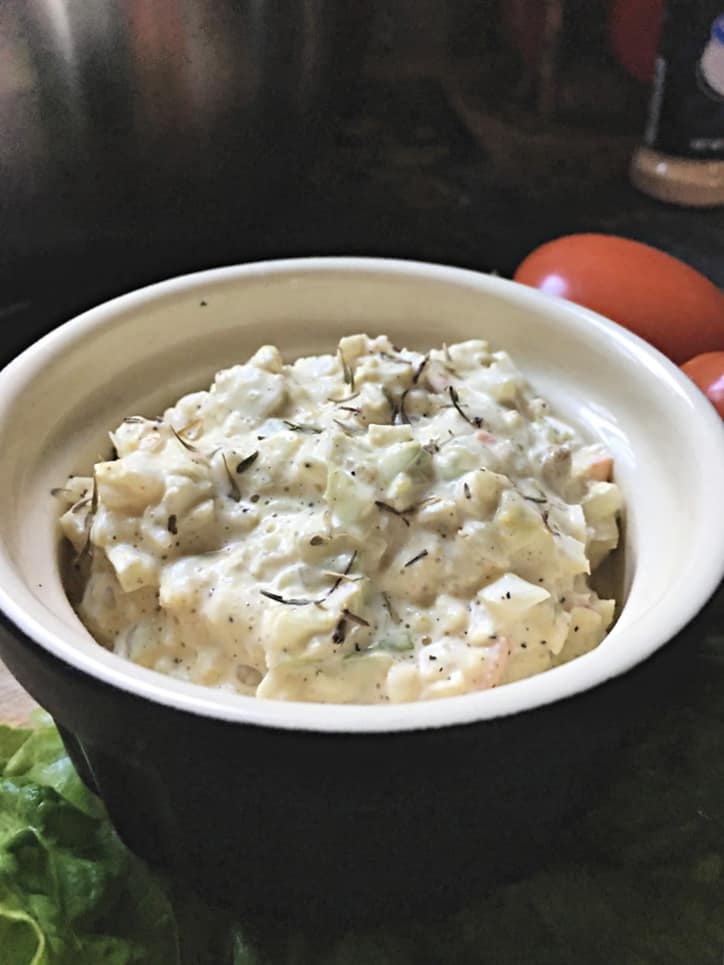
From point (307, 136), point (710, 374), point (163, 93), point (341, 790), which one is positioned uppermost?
point (163, 93)

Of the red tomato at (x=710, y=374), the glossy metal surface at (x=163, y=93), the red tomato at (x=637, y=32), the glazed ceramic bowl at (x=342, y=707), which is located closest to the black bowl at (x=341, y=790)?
Answer: the glazed ceramic bowl at (x=342, y=707)

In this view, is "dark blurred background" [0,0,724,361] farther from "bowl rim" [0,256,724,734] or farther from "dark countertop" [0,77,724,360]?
"bowl rim" [0,256,724,734]

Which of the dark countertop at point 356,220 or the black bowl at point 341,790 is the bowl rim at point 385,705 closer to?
the black bowl at point 341,790

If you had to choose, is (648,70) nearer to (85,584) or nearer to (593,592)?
(593,592)

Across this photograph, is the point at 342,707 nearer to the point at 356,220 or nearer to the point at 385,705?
the point at 385,705

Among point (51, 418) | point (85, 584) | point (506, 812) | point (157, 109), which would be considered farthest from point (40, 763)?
point (157, 109)

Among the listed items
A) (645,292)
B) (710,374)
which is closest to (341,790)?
(710,374)
